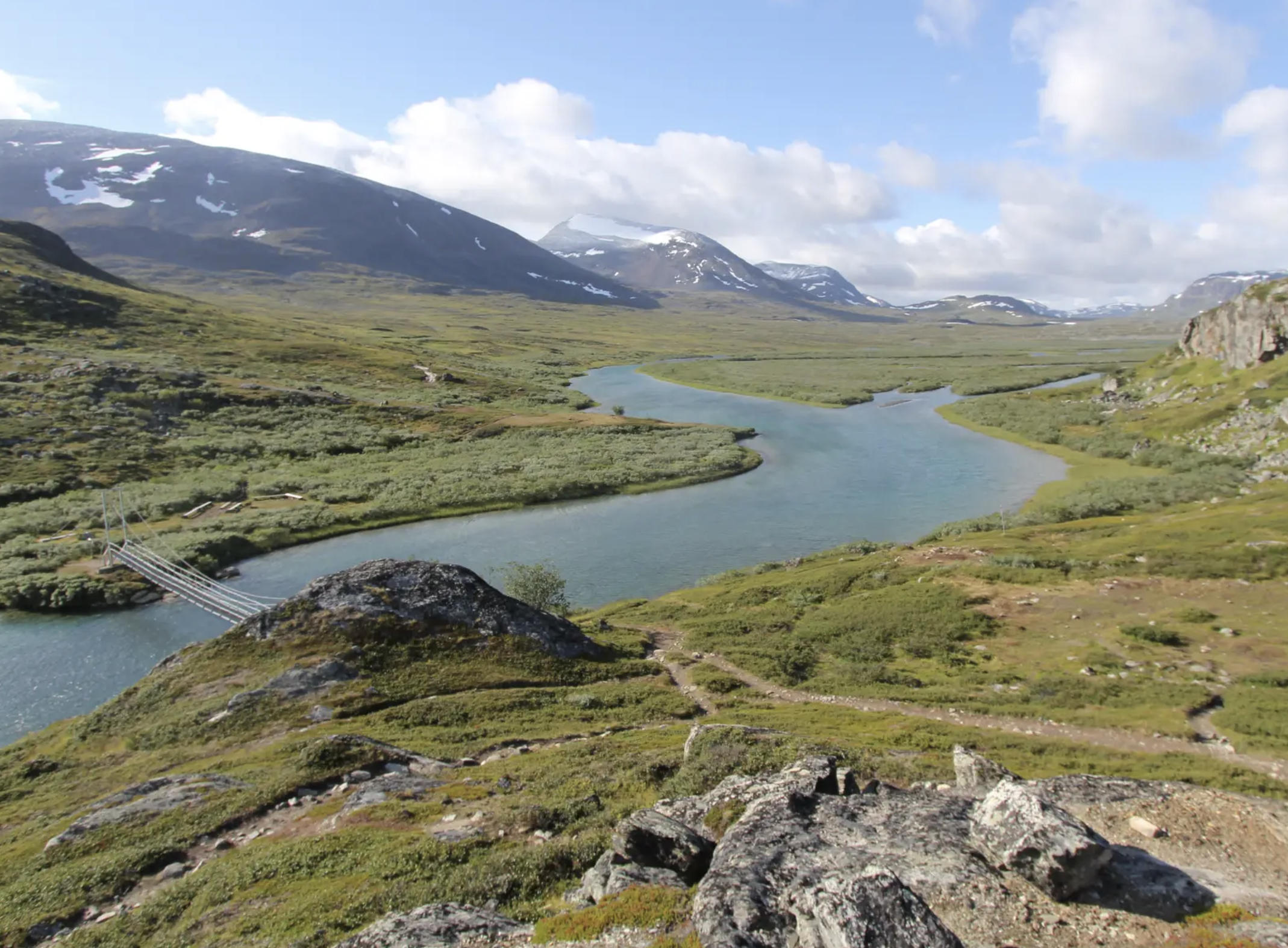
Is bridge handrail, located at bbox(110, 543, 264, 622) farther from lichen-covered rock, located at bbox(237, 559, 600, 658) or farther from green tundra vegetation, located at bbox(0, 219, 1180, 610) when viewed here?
lichen-covered rock, located at bbox(237, 559, 600, 658)

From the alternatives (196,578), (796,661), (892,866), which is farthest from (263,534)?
(892,866)

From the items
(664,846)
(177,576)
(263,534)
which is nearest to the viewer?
(664,846)

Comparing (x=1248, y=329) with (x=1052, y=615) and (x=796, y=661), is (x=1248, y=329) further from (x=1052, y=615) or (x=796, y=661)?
(x=796, y=661)

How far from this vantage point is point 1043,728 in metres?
26.8

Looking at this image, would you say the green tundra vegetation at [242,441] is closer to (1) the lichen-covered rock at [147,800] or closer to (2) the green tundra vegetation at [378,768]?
(2) the green tundra vegetation at [378,768]

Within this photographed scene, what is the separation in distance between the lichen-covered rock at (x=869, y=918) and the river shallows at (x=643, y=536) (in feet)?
137

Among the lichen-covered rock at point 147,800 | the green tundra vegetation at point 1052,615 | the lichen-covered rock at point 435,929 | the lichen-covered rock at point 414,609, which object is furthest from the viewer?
the lichen-covered rock at point 414,609

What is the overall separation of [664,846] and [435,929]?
4.56 m

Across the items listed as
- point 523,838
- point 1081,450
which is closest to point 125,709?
point 523,838

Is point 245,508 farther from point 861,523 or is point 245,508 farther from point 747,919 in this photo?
point 747,919

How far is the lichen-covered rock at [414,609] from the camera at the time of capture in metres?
33.4

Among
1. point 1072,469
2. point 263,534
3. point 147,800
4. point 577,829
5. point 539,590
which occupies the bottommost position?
point 263,534

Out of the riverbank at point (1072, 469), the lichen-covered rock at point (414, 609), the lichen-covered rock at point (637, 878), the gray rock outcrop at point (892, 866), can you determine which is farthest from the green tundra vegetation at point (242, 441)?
the gray rock outcrop at point (892, 866)

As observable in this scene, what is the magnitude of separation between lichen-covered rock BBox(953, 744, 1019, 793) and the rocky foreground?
0.84 metres
